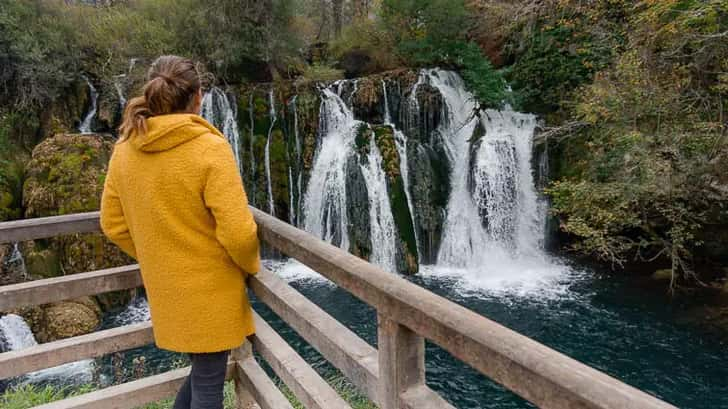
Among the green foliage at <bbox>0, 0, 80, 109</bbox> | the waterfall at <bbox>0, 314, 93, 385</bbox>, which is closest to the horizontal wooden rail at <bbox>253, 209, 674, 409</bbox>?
the waterfall at <bbox>0, 314, 93, 385</bbox>

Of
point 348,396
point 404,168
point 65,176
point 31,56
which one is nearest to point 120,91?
point 31,56

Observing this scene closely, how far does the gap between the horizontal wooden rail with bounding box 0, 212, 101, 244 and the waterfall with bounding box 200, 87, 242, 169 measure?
8.48 metres

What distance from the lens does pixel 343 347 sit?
1.44m

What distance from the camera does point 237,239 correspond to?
1.46 meters

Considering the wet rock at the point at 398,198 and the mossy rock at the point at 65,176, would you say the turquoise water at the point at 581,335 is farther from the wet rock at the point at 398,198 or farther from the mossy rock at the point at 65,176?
the mossy rock at the point at 65,176

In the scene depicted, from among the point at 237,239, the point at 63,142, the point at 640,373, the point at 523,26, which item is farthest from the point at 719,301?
the point at 63,142

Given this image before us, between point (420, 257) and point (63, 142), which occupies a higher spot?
point (63, 142)

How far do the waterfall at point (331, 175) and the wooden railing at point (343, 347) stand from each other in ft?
25.8

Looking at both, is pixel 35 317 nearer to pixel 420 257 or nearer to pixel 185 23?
pixel 420 257

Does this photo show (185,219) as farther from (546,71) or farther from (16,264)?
(546,71)

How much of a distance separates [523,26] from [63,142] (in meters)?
11.5

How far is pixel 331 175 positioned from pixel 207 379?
8746mm

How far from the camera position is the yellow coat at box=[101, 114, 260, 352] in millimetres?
1451

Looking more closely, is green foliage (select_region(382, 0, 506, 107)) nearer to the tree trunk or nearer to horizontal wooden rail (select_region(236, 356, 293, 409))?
the tree trunk
